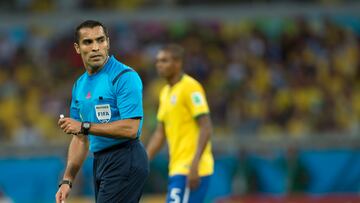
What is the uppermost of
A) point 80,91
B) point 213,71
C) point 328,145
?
point 80,91

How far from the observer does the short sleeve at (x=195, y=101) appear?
9.16m

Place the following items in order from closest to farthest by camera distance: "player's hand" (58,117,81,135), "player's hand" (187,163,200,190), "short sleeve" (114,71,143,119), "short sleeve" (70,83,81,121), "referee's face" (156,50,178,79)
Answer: "player's hand" (58,117,81,135) → "short sleeve" (114,71,143,119) → "short sleeve" (70,83,81,121) → "player's hand" (187,163,200,190) → "referee's face" (156,50,178,79)

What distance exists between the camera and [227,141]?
16.2 meters

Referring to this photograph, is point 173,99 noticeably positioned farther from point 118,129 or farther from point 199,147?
point 118,129

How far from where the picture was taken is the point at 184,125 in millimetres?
9273

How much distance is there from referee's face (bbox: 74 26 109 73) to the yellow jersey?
2564mm

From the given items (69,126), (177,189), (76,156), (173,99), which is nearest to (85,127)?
(69,126)

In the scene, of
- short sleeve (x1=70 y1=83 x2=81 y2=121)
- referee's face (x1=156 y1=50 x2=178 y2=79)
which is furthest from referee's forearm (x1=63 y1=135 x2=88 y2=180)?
referee's face (x1=156 y1=50 x2=178 y2=79)

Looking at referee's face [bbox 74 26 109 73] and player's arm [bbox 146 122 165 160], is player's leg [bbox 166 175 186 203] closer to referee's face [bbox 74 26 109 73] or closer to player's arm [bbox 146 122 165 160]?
player's arm [bbox 146 122 165 160]

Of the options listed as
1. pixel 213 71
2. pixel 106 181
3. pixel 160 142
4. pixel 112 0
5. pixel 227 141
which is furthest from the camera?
pixel 112 0

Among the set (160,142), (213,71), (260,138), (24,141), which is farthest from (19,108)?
(160,142)

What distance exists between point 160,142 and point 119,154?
2790 mm

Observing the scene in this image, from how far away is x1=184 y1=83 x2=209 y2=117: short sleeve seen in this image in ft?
30.1

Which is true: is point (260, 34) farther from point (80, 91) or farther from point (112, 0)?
point (80, 91)
